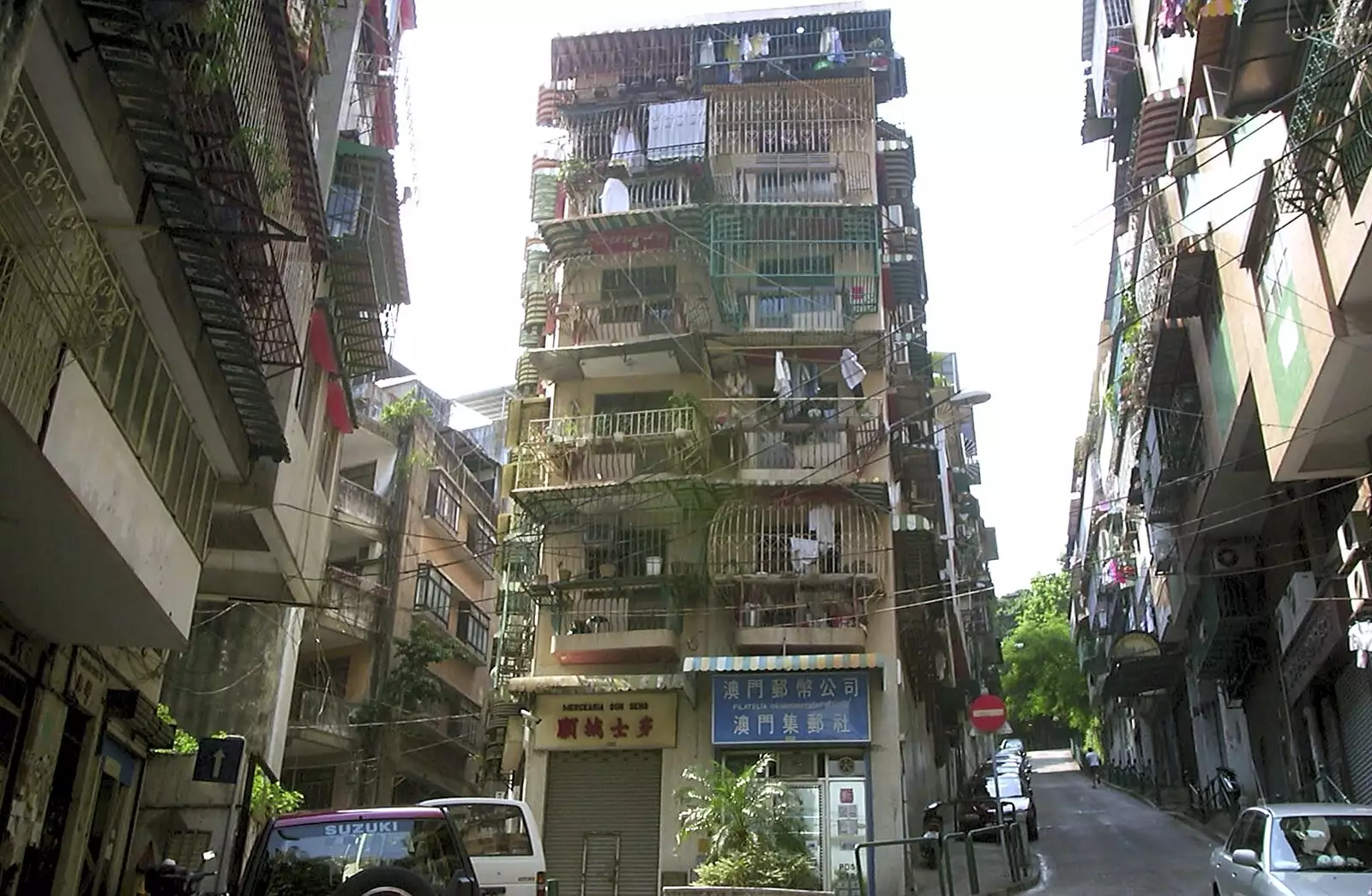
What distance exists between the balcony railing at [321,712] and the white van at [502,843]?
15544mm

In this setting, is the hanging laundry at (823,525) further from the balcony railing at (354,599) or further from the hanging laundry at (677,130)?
the balcony railing at (354,599)

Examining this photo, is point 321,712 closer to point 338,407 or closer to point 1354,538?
point 338,407

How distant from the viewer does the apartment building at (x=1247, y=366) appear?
12781 millimetres

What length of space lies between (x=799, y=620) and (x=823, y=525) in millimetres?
2123

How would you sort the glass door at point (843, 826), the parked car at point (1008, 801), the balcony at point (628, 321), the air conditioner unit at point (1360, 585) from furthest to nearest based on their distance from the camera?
the balcony at point (628, 321) < the parked car at point (1008, 801) < the glass door at point (843, 826) < the air conditioner unit at point (1360, 585)

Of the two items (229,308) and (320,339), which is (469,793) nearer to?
(320,339)

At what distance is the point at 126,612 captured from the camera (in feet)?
34.2

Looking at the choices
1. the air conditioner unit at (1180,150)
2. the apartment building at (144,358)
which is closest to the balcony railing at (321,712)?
the apartment building at (144,358)

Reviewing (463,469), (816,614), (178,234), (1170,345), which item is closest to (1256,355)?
(1170,345)

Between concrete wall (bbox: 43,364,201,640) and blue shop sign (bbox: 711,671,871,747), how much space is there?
11.9 meters

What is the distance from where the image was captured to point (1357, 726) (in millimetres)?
18297

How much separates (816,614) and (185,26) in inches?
649

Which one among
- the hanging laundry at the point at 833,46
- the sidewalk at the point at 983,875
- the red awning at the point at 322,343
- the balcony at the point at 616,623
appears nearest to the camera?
the red awning at the point at 322,343

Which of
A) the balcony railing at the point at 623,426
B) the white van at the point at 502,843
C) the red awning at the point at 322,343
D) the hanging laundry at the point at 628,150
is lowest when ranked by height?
the white van at the point at 502,843
